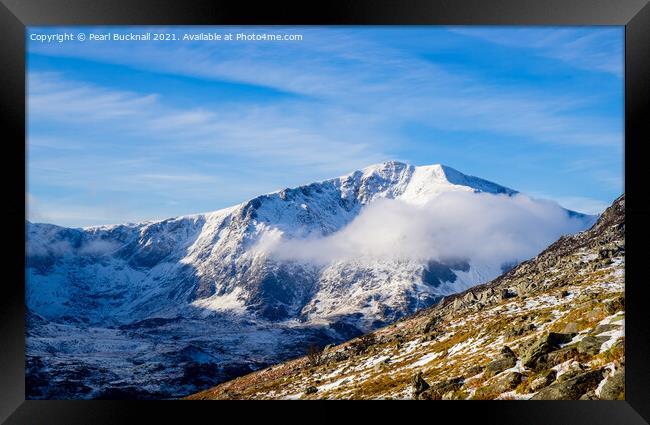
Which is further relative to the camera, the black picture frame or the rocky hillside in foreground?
the rocky hillside in foreground

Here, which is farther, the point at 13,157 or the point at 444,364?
the point at 444,364

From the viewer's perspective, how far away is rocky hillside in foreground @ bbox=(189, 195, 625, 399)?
26.8 m

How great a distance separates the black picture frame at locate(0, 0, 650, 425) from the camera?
66.1 feet

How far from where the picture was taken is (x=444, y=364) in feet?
181

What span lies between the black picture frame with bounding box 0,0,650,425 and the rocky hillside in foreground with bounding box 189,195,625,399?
3501 mm

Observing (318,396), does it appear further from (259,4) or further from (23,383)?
(259,4)

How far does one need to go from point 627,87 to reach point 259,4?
518 inches

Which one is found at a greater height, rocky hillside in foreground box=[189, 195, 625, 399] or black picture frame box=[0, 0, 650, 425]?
black picture frame box=[0, 0, 650, 425]

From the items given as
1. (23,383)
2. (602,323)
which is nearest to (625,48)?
(602,323)

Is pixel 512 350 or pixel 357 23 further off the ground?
pixel 357 23

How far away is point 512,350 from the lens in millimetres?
42656

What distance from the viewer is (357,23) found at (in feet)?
67.9

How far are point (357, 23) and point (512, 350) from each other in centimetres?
3011

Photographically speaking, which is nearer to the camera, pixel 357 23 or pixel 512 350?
pixel 357 23
